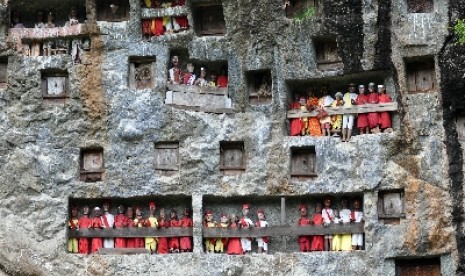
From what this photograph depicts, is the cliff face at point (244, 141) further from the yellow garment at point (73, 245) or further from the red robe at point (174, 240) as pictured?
the red robe at point (174, 240)

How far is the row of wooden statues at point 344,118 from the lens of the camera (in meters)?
27.5

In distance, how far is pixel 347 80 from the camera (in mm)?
28234

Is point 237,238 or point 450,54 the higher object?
point 450,54

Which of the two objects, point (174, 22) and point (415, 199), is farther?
point (174, 22)

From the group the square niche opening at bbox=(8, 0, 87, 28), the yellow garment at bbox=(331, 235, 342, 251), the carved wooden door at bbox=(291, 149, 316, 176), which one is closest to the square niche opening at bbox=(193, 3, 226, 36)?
the square niche opening at bbox=(8, 0, 87, 28)

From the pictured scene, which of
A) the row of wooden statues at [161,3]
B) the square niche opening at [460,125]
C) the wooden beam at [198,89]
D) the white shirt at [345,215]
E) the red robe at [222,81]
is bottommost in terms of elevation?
the white shirt at [345,215]

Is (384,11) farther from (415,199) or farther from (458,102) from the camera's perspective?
(415,199)

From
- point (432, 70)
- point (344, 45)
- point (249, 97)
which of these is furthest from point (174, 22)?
point (432, 70)

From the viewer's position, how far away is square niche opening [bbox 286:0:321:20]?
1108 inches

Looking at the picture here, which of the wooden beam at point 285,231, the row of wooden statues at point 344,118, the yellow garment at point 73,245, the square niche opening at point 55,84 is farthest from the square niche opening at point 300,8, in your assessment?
the yellow garment at point 73,245

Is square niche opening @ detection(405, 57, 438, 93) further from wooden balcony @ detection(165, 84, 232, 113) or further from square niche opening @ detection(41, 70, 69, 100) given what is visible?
square niche opening @ detection(41, 70, 69, 100)

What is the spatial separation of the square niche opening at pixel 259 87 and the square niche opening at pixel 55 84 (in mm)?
5277

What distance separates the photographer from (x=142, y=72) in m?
28.5

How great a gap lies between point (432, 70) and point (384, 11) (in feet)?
7.05
